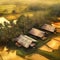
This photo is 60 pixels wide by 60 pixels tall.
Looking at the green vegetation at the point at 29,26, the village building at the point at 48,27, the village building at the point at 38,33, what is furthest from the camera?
the village building at the point at 48,27

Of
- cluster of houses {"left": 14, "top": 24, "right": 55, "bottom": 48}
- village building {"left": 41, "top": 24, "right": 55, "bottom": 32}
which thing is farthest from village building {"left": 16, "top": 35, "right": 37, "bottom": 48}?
village building {"left": 41, "top": 24, "right": 55, "bottom": 32}

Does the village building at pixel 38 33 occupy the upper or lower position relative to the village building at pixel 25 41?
upper

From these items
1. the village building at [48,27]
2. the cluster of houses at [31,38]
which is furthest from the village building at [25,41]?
the village building at [48,27]

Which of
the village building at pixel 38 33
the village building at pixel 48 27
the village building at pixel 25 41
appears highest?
the village building at pixel 48 27

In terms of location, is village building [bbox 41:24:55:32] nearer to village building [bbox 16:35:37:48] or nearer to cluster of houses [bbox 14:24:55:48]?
cluster of houses [bbox 14:24:55:48]

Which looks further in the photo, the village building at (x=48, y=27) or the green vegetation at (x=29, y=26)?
the village building at (x=48, y=27)

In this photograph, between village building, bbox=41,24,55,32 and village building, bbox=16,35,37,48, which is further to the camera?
village building, bbox=41,24,55,32

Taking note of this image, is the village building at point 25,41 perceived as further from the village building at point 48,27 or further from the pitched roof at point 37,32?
the village building at point 48,27

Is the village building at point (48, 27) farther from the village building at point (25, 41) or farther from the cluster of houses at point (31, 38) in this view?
the village building at point (25, 41)

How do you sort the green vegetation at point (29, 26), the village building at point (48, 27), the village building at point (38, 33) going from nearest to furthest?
the green vegetation at point (29, 26) → the village building at point (38, 33) → the village building at point (48, 27)
